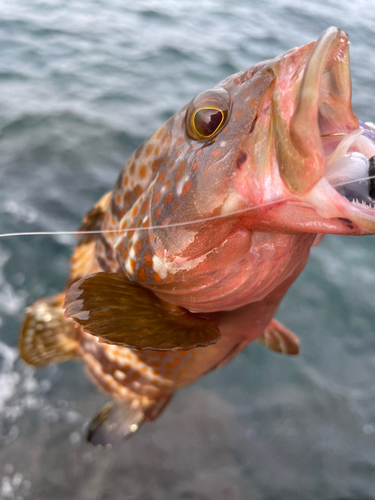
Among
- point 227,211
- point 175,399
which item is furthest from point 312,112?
point 175,399

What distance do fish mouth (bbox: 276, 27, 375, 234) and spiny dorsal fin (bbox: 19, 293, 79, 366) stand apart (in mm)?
1736

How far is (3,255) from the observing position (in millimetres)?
3992

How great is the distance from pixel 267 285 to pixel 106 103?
→ 5.49 m

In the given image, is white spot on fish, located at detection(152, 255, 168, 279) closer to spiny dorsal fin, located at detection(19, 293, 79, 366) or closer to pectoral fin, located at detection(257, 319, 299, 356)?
spiny dorsal fin, located at detection(19, 293, 79, 366)

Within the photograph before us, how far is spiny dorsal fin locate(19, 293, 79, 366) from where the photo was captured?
Answer: 2.35 meters

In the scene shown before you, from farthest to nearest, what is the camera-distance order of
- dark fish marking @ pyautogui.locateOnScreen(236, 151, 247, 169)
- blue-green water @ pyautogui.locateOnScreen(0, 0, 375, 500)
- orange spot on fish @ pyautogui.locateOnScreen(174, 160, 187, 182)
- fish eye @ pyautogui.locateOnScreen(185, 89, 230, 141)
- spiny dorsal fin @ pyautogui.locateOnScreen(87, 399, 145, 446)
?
blue-green water @ pyautogui.locateOnScreen(0, 0, 375, 500) → spiny dorsal fin @ pyautogui.locateOnScreen(87, 399, 145, 446) → orange spot on fish @ pyautogui.locateOnScreen(174, 160, 187, 182) → fish eye @ pyautogui.locateOnScreen(185, 89, 230, 141) → dark fish marking @ pyautogui.locateOnScreen(236, 151, 247, 169)

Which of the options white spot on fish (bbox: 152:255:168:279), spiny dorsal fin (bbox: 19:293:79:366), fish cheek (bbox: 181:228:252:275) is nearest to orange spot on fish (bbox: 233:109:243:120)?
fish cheek (bbox: 181:228:252:275)

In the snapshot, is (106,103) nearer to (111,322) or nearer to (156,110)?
(156,110)

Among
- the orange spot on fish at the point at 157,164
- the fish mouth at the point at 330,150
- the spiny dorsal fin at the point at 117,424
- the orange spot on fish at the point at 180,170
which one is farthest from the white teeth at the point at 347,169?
the spiny dorsal fin at the point at 117,424

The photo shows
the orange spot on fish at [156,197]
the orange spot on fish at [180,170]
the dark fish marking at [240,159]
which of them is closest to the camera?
the dark fish marking at [240,159]

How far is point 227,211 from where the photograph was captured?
1350 mm

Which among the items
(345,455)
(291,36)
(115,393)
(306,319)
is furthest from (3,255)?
(291,36)

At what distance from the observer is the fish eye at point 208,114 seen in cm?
139

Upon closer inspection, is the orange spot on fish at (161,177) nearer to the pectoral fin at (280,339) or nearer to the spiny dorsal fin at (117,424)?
the pectoral fin at (280,339)
